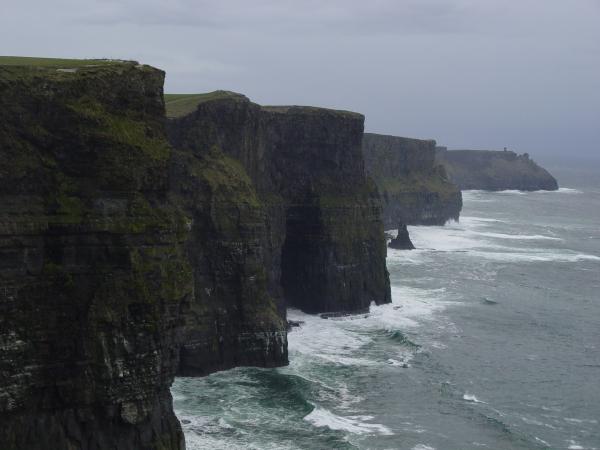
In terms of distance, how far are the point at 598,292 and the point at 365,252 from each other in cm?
2838

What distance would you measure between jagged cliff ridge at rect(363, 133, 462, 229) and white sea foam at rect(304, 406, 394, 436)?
83964mm

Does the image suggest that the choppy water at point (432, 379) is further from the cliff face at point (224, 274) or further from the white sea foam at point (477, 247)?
the white sea foam at point (477, 247)

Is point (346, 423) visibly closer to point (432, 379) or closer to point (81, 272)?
point (432, 379)

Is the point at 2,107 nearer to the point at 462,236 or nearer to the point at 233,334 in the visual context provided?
the point at 233,334

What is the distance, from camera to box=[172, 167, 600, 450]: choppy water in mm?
43219

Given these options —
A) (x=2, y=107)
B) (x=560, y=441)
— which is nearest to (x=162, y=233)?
(x=2, y=107)

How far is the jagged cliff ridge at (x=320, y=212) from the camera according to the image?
222 ft

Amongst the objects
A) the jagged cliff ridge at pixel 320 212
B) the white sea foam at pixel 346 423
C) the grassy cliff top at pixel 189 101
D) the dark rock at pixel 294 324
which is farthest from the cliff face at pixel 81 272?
the dark rock at pixel 294 324

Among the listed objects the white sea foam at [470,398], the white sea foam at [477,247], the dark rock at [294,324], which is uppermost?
the white sea foam at [477,247]

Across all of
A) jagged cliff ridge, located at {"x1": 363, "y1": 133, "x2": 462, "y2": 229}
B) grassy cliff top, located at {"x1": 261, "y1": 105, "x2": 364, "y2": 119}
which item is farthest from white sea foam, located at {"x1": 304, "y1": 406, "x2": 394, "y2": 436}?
jagged cliff ridge, located at {"x1": 363, "y1": 133, "x2": 462, "y2": 229}

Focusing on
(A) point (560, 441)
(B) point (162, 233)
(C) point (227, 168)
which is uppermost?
(C) point (227, 168)

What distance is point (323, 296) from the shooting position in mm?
68438

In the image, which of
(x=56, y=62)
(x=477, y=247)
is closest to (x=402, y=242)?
(x=477, y=247)

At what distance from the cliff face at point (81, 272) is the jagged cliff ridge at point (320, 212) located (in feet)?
90.7
